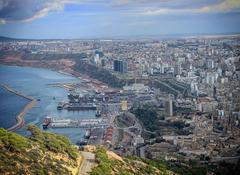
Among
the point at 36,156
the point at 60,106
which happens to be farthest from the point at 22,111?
the point at 36,156

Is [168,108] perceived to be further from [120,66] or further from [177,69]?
[120,66]

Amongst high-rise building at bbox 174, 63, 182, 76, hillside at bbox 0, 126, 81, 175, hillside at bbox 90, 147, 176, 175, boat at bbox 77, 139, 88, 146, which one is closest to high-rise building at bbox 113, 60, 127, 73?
high-rise building at bbox 174, 63, 182, 76

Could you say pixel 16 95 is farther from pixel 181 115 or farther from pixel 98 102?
pixel 181 115

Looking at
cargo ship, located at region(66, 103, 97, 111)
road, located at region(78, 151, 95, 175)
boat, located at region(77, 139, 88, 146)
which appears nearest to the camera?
road, located at region(78, 151, 95, 175)

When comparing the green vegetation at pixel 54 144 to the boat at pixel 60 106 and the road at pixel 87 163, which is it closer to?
the road at pixel 87 163

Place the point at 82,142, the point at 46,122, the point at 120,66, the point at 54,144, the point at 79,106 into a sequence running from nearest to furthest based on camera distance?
1. the point at 54,144
2. the point at 82,142
3. the point at 46,122
4. the point at 79,106
5. the point at 120,66

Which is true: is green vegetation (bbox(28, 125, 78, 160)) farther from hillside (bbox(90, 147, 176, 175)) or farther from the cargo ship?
the cargo ship
